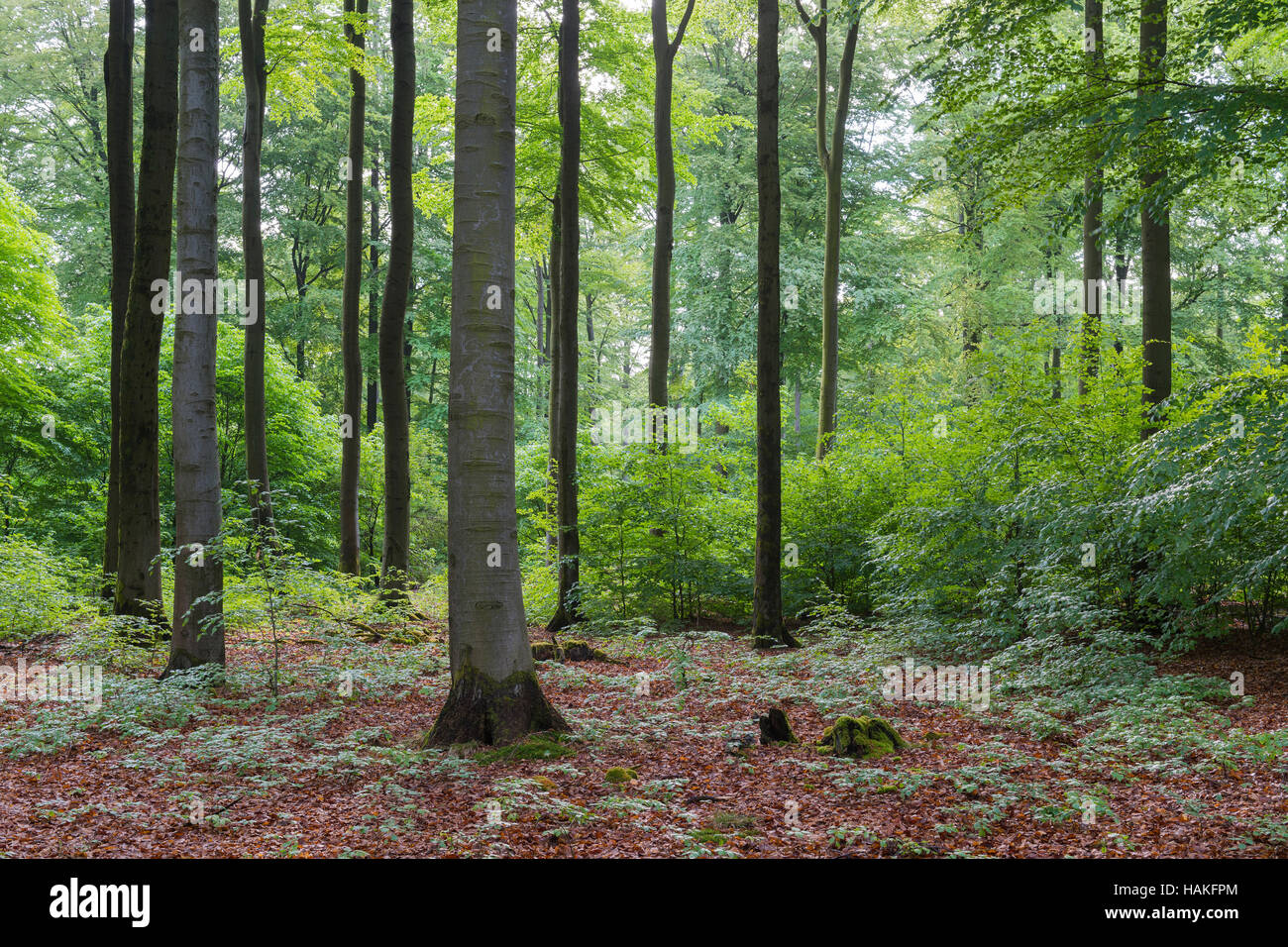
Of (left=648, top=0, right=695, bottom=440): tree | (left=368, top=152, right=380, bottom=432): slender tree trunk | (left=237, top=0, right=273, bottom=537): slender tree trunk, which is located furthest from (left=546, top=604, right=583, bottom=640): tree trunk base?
(left=368, top=152, right=380, bottom=432): slender tree trunk

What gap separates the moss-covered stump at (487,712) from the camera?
5.70 metres

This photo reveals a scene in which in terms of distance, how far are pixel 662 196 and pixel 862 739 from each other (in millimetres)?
10208

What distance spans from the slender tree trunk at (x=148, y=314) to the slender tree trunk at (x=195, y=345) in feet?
1.94

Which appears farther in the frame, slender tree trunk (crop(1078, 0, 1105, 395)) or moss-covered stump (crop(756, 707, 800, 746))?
slender tree trunk (crop(1078, 0, 1105, 395))

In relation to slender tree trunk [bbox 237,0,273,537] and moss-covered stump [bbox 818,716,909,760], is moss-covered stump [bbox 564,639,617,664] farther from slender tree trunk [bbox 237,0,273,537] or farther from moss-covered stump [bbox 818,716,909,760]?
slender tree trunk [bbox 237,0,273,537]

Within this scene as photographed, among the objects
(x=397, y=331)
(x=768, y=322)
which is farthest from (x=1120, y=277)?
(x=397, y=331)

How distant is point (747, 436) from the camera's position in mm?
18250

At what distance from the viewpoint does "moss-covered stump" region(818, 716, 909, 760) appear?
19.6 ft

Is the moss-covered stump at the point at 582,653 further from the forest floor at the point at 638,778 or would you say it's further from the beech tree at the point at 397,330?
the beech tree at the point at 397,330

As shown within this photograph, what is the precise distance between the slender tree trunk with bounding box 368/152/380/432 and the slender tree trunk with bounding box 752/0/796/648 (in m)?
15.4

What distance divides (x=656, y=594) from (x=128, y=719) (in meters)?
7.76

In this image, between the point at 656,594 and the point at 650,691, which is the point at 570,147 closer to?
the point at 656,594

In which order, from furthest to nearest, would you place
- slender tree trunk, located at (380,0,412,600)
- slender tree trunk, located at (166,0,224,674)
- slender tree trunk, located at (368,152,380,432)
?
slender tree trunk, located at (368,152,380,432) < slender tree trunk, located at (380,0,412,600) < slender tree trunk, located at (166,0,224,674)
